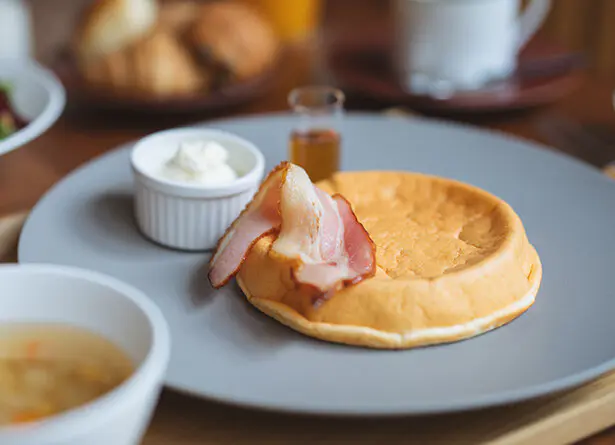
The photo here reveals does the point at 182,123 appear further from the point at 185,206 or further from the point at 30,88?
the point at 185,206

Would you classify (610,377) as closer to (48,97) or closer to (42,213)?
(42,213)

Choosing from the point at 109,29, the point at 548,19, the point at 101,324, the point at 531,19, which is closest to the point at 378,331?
the point at 101,324

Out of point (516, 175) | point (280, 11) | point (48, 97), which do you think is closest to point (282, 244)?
point (516, 175)

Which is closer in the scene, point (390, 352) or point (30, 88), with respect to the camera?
point (390, 352)

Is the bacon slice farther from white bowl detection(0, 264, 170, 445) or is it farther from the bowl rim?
white bowl detection(0, 264, 170, 445)

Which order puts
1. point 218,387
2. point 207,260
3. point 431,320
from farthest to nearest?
point 207,260 < point 431,320 < point 218,387

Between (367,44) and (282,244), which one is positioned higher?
(282,244)

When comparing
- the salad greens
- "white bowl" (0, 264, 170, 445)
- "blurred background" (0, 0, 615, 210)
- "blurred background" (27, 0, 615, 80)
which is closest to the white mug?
"blurred background" (0, 0, 615, 210)

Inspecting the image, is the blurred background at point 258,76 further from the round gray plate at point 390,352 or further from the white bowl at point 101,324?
the white bowl at point 101,324
